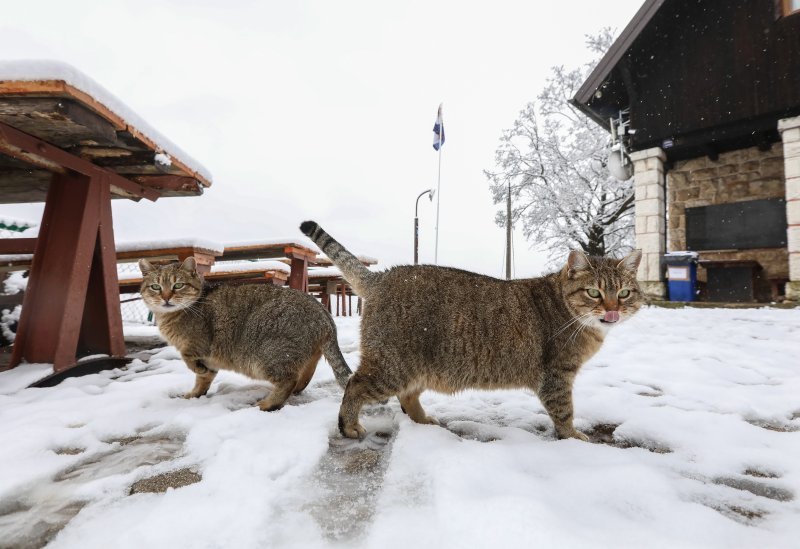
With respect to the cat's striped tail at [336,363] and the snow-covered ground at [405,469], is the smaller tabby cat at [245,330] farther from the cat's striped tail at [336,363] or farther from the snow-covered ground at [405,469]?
the snow-covered ground at [405,469]

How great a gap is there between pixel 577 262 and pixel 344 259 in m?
1.49

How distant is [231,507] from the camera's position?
136cm

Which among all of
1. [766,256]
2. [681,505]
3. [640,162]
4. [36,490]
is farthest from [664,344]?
[766,256]

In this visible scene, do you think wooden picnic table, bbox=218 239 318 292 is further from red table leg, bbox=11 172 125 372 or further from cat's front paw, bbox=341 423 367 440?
cat's front paw, bbox=341 423 367 440

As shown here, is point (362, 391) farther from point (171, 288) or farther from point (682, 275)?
point (682, 275)

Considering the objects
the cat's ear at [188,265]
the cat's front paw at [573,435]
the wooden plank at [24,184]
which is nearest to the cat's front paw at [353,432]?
the cat's front paw at [573,435]

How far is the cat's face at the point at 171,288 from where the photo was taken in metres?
3.06

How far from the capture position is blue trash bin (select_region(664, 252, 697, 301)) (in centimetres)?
945

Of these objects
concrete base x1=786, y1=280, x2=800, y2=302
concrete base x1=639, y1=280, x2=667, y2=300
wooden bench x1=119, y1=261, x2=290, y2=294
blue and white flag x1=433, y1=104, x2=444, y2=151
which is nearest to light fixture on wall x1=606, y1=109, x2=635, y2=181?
concrete base x1=639, y1=280, x2=667, y2=300

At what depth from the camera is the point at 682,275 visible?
31.3 ft

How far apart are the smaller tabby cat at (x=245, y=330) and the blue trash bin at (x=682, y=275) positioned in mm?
9838

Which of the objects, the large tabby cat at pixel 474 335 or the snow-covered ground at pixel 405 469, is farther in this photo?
the large tabby cat at pixel 474 335

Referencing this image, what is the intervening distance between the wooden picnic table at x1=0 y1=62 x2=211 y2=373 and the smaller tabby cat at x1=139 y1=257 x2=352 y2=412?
88 cm

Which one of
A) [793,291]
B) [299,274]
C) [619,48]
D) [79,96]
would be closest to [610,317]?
[79,96]
